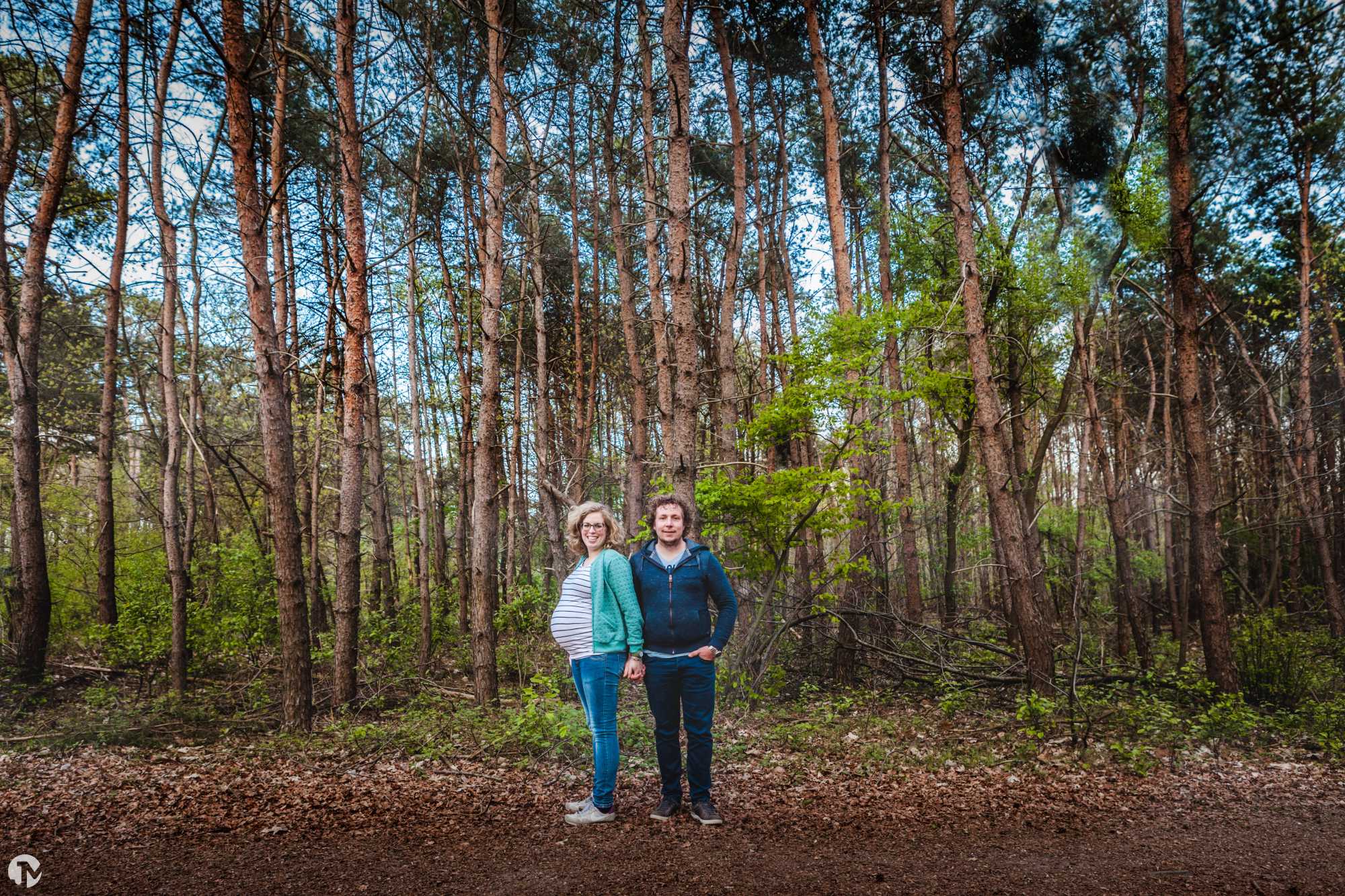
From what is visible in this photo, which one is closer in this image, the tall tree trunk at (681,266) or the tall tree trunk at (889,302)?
the tall tree trunk at (681,266)

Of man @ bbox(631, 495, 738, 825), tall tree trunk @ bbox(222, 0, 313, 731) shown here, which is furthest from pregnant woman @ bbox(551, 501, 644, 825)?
tall tree trunk @ bbox(222, 0, 313, 731)

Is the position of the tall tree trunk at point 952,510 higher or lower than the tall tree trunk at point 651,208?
lower

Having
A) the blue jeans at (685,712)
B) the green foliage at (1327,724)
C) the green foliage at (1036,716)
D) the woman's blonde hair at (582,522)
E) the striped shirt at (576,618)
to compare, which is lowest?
the green foliage at (1327,724)

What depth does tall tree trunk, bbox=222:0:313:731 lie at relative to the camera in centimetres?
533

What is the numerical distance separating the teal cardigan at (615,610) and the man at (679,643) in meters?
0.10

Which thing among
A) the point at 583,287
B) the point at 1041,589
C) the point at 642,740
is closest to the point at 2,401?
the point at 583,287

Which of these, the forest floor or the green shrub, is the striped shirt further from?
the green shrub

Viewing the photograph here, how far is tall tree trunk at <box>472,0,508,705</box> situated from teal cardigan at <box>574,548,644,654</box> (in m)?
3.77

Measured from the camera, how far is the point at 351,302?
6.82 m

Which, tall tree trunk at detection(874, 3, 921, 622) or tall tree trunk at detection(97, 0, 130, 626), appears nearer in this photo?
tall tree trunk at detection(97, 0, 130, 626)

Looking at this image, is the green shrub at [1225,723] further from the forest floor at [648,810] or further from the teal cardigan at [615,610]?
the teal cardigan at [615,610]

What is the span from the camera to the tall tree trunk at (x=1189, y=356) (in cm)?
728

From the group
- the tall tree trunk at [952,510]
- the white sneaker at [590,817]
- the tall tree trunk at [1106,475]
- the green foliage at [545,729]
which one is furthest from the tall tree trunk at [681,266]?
the tall tree trunk at [1106,475]

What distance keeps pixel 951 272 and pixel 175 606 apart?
1221 cm
